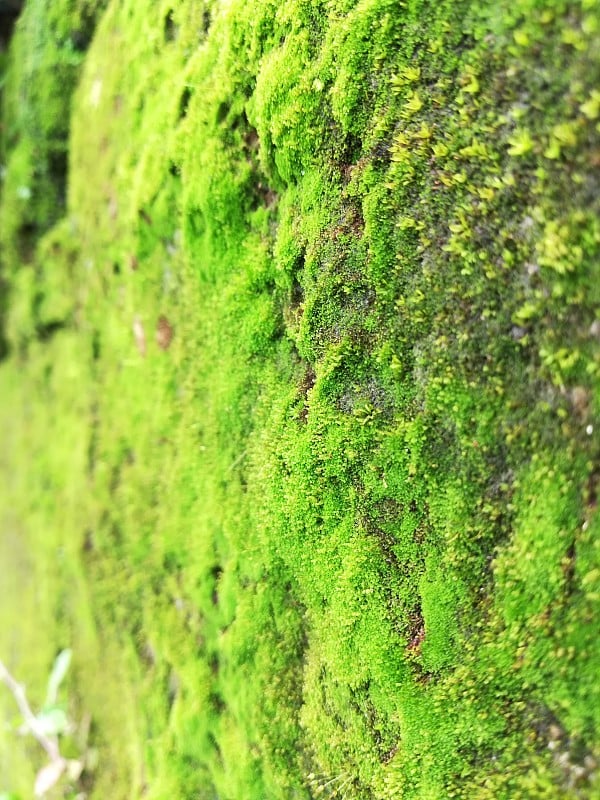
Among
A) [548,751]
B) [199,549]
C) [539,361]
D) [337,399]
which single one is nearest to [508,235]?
[539,361]

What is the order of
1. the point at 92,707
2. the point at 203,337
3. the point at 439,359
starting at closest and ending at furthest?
1. the point at 439,359
2. the point at 203,337
3. the point at 92,707

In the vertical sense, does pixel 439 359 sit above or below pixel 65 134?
below

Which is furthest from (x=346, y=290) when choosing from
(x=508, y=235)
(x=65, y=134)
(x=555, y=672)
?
(x=65, y=134)

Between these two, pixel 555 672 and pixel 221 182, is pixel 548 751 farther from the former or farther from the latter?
pixel 221 182

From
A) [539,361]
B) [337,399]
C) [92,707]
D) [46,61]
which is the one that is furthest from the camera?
[46,61]

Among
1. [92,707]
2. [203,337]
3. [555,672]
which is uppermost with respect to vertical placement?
[203,337]

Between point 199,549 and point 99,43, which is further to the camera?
point 99,43
